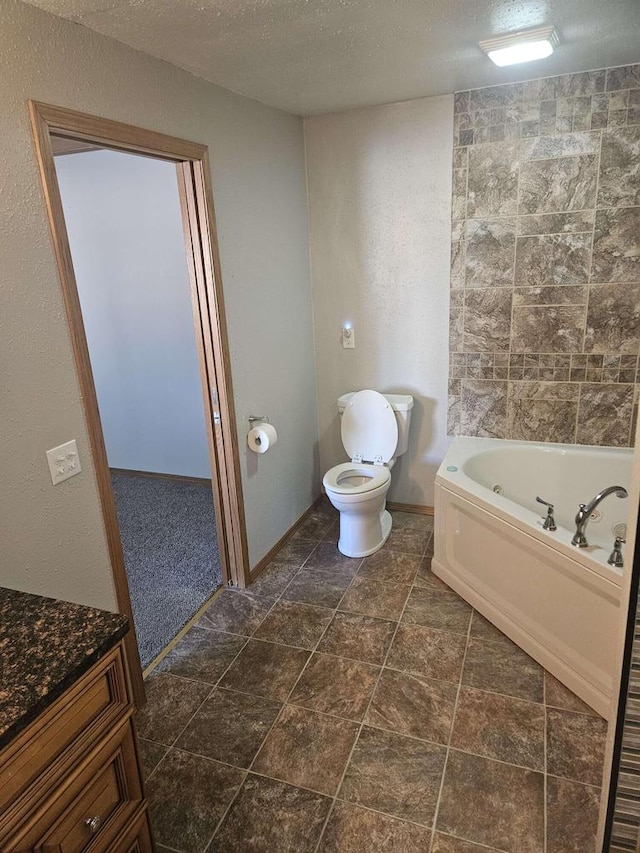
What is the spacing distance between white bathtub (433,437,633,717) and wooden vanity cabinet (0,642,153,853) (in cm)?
145

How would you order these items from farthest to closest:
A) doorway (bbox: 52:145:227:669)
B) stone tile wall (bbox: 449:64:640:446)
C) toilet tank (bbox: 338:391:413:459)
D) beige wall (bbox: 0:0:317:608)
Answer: doorway (bbox: 52:145:227:669) < toilet tank (bbox: 338:391:413:459) < stone tile wall (bbox: 449:64:640:446) < beige wall (bbox: 0:0:317:608)

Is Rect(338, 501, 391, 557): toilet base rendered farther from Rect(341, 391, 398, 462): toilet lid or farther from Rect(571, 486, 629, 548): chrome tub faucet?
Rect(571, 486, 629, 548): chrome tub faucet

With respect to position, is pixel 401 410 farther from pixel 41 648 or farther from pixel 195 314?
pixel 41 648

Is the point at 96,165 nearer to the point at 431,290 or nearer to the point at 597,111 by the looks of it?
the point at 431,290

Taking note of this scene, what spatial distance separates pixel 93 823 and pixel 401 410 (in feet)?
8.15

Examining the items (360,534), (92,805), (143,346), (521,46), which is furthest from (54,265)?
(143,346)

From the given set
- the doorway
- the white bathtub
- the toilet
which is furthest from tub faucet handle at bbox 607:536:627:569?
the doorway

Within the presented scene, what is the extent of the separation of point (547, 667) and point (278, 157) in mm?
2765

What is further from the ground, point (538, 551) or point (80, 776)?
point (80, 776)

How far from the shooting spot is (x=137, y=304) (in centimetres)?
402

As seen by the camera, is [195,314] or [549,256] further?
[549,256]

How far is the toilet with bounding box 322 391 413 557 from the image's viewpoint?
3098 millimetres

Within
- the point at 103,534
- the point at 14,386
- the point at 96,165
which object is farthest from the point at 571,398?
the point at 96,165

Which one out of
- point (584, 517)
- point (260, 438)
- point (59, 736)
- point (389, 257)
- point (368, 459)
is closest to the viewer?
point (59, 736)
